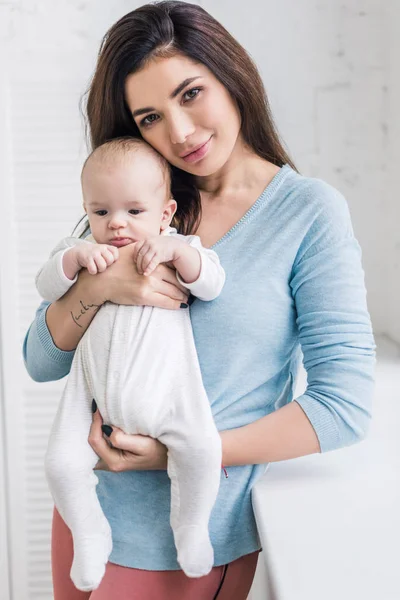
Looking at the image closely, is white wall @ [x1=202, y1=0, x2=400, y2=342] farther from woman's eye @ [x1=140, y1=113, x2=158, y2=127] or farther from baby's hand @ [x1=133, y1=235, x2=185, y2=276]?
baby's hand @ [x1=133, y1=235, x2=185, y2=276]

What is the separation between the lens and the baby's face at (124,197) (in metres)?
1.14

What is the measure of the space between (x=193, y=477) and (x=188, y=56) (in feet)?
2.15

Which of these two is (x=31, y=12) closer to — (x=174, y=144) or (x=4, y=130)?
(x=4, y=130)

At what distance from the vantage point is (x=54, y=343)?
1265mm

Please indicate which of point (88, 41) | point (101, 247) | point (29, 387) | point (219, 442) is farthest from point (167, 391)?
point (88, 41)

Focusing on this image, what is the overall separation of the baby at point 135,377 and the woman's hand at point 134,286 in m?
0.01

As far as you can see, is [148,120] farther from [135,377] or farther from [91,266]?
[135,377]

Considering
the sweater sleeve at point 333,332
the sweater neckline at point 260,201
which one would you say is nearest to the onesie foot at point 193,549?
the sweater sleeve at point 333,332

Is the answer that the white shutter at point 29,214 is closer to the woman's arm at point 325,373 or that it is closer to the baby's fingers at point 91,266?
the baby's fingers at point 91,266

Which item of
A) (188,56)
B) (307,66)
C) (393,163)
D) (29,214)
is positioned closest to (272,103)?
(307,66)

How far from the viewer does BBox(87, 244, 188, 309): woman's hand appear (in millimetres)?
1099

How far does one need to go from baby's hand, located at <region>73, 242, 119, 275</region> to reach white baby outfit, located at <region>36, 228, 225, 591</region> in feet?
0.22

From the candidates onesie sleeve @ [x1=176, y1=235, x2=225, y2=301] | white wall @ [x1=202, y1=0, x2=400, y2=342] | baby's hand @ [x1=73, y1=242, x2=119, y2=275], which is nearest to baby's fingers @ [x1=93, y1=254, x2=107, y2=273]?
baby's hand @ [x1=73, y1=242, x2=119, y2=275]

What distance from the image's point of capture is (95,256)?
3.72ft
